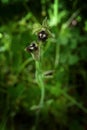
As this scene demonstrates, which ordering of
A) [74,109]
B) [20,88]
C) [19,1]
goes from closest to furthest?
[20,88]
[74,109]
[19,1]

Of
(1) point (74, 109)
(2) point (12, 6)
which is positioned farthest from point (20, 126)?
(2) point (12, 6)

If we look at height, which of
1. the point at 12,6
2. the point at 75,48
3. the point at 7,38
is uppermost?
the point at 12,6

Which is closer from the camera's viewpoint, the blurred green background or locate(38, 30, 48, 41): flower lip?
locate(38, 30, 48, 41): flower lip

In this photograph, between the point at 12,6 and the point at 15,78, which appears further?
the point at 12,6

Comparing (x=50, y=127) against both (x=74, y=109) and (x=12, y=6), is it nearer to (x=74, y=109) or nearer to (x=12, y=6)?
(x=74, y=109)

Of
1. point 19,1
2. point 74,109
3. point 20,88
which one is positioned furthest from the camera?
point 19,1

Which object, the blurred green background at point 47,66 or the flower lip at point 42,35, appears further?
the blurred green background at point 47,66

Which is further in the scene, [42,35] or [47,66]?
[47,66]

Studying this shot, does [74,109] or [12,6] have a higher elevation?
[12,6]
